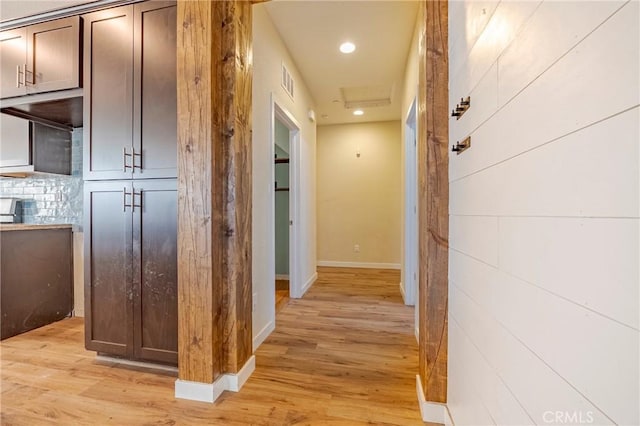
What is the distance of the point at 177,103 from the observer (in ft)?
5.21

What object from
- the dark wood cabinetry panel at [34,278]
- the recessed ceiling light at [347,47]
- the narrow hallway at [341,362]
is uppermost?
the recessed ceiling light at [347,47]

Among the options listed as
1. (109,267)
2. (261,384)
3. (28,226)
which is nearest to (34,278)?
(28,226)

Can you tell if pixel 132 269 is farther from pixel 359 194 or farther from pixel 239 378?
pixel 359 194

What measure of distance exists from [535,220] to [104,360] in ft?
8.54

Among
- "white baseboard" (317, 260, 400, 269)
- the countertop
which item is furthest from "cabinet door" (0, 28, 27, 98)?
"white baseboard" (317, 260, 400, 269)

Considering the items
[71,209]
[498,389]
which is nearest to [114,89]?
[71,209]

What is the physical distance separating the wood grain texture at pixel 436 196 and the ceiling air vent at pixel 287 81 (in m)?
1.70

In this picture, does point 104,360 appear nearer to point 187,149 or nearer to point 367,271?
point 187,149

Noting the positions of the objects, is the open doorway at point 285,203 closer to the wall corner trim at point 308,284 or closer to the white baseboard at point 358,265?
the wall corner trim at point 308,284

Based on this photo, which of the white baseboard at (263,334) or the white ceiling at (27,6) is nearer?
the white ceiling at (27,6)

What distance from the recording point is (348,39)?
2652mm

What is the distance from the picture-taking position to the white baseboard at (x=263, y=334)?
2.11 metres

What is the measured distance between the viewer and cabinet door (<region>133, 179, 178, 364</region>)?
1727 mm

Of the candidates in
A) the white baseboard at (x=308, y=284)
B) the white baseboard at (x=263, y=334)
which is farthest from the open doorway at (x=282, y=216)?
the white baseboard at (x=263, y=334)
